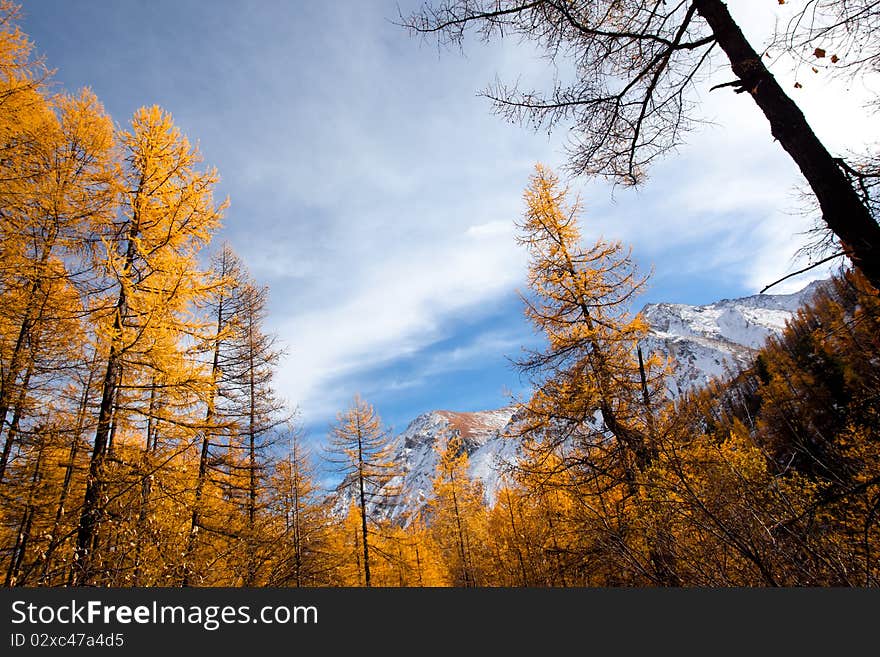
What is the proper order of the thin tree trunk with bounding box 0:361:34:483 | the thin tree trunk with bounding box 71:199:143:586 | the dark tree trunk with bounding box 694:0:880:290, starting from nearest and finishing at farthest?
the dark tree trunk with bounding box 694:0:880:290 < the thin tree trunk with bounding box 71:199:143:586 < the thin tree trunk with bounding box 0:361:34:483

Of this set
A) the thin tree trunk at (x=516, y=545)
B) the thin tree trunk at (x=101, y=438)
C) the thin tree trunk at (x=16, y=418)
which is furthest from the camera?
the thin tree trunk at (x=516, y=545)

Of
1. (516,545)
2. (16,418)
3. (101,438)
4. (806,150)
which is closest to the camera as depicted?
(806,150)

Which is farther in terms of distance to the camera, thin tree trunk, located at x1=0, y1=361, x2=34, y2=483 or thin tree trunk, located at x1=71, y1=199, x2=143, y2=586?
thin tree trunk, located at x1=0, y1=361, x2=34, y2=483

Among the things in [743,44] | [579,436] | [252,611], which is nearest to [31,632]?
[252,611]

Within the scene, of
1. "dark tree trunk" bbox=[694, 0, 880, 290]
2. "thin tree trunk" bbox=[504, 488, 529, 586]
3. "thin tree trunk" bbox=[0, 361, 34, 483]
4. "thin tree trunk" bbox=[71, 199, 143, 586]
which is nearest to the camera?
"dark tree trunk" bbox=[694, 0, 880, 290]

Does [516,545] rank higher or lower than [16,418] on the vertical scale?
lower

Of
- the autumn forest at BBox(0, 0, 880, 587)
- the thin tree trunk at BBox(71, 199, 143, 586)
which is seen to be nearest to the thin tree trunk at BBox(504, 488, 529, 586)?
the autumn forest at BBox(0, 0, 880, 587)

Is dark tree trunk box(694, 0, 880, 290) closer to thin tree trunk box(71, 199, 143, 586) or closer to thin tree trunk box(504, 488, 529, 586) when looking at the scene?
thin tree trunk box(71, 199, 143, 586)

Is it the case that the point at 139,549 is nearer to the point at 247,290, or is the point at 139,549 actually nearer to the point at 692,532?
the point at 692,532

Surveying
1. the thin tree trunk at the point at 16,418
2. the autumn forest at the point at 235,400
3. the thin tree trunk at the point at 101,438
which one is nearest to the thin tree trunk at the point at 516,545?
the autumn forest at the point at 235,400

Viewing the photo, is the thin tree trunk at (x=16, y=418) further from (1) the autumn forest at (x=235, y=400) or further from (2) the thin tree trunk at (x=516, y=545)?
(2) the thin tree trunk at (x=516, y=545)

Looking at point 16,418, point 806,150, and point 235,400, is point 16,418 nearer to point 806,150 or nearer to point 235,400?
point 235,400

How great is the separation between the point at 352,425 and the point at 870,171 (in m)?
17.1

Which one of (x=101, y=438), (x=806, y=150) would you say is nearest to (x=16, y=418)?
(x=101, y=438)
